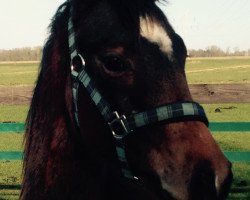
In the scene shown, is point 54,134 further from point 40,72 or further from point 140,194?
point 140,194

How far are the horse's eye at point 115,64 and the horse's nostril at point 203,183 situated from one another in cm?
56

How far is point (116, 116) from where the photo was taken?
1956 millimetres

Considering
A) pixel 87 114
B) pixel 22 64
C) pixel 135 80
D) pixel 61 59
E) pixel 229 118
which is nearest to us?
pixel 135 80

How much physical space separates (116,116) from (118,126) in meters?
0.05

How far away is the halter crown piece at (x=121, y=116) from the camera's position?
71.4 inches

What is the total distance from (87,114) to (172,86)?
474 millimetres

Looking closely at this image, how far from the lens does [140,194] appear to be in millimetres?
2326

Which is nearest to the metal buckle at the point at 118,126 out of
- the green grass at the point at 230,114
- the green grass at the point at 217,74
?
the green grass at the point at 230,114

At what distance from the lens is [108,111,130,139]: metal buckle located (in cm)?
193

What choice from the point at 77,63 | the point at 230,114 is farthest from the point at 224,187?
the point at 230,114

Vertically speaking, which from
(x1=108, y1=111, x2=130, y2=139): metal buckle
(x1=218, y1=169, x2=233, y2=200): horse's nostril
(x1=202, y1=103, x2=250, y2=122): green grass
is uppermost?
(x1=108, y1=111, x2=130, y2=139): metal buckle

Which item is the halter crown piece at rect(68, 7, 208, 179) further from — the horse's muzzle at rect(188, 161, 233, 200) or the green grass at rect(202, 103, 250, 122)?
the green grass at rect(202, 103, 250, 122)

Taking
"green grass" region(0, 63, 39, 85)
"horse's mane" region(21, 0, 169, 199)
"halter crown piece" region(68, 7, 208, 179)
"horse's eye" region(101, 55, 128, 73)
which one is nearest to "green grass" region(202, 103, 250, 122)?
"green grass" region(0, 63, 39, 85)

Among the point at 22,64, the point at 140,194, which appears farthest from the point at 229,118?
the point at 22,64
